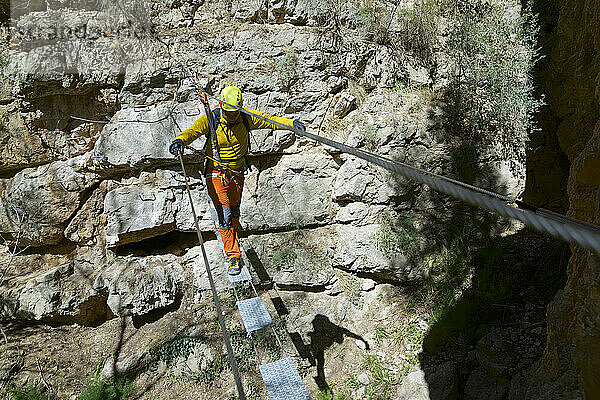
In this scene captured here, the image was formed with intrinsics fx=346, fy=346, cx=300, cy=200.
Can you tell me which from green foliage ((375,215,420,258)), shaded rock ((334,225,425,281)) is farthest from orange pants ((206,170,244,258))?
green foliage ((375,215,420,258))

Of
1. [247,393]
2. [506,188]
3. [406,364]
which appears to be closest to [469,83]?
[506,188]

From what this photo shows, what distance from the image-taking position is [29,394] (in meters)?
5.44

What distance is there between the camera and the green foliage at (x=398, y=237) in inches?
238

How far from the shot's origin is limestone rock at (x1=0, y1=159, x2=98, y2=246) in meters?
6.36

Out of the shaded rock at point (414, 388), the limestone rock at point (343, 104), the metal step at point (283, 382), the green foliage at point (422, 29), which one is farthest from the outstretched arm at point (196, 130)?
the shaded rock at point (414, 388)

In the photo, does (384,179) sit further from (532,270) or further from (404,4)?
(404,4)

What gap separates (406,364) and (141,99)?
6.48 meters

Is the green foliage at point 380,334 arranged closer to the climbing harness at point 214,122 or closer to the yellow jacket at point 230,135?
the yellow jacket at point 230,135

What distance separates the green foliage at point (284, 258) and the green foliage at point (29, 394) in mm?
4187

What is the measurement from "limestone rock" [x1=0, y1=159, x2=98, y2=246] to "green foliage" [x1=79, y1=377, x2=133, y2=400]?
2828mm

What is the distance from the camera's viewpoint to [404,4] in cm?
690

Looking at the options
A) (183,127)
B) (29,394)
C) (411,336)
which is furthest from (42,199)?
(411,336)

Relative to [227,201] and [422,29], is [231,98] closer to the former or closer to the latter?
[227,201]

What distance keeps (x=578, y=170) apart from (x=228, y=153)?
11.4 feet
